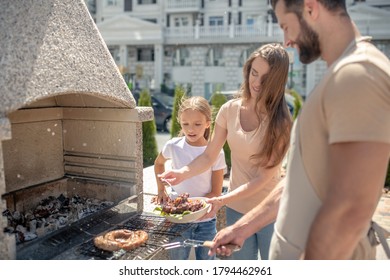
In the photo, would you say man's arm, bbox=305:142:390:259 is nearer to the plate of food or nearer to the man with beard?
the man with beard

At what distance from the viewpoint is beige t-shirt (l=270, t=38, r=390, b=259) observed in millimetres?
1154

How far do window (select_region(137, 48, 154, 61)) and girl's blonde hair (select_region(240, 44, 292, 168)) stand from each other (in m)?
29.4

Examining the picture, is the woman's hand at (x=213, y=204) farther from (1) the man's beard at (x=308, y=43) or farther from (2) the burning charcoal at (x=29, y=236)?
(1) the man's beard at (x=308, y=43)

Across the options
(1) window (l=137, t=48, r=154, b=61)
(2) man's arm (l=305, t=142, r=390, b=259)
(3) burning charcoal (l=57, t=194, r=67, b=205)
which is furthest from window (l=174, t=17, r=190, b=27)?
(2) man's arm (l=305, t=142, r=390, b=259)

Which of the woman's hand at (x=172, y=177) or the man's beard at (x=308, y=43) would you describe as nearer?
the man's beard at (x=308, y=43)

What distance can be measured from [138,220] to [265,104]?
45.1 inches

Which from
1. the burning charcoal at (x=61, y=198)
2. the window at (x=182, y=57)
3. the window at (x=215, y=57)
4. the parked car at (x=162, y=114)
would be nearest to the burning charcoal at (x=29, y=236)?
the burning charcoal at (x=61, y=198)

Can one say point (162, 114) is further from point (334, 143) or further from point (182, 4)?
point (182, 4)

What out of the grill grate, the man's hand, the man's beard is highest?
the man's beard

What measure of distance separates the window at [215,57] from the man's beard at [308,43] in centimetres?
2820

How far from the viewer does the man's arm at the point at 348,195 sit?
1.16m

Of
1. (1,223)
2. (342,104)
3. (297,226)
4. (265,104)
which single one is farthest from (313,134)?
(1,223)

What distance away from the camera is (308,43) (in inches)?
55.4

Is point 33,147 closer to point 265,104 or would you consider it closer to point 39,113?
point 39,113
